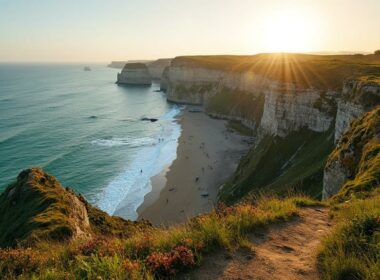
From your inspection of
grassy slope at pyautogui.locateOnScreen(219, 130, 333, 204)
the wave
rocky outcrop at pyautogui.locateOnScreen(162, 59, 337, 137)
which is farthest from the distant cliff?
the wave

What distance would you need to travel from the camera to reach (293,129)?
2016 inches

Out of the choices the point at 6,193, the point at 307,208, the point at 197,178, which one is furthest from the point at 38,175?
the point at 197,178

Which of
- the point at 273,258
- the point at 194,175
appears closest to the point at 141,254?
the point at 273,258

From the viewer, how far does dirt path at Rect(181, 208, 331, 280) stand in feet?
27.3

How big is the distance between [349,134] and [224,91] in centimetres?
9611

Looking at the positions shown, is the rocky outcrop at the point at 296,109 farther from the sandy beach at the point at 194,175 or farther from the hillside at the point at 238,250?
the hillside at the point at 238,250

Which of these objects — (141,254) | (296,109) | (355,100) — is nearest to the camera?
(141,254)

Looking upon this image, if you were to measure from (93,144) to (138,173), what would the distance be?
2183 centimetres

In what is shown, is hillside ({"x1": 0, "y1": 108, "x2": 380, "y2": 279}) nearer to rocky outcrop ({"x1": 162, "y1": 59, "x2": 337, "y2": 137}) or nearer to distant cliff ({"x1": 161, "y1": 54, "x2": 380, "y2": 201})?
distant cliff ({"x1": 161, "y1": 54, "x2": 380, "y2": 201})

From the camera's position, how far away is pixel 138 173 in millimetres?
61688

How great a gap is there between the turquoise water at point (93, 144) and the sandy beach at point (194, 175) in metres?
2.34

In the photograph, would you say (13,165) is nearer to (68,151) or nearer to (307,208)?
(68,151)

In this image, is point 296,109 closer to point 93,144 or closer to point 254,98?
point 93,144

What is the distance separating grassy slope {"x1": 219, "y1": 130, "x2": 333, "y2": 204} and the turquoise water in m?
14.3
